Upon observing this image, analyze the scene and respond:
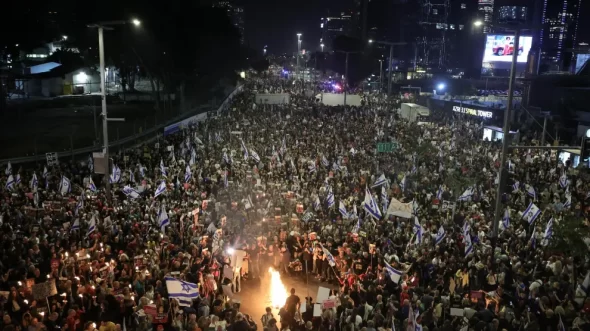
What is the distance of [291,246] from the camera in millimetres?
14930

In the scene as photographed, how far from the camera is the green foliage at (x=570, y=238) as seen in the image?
14320mm

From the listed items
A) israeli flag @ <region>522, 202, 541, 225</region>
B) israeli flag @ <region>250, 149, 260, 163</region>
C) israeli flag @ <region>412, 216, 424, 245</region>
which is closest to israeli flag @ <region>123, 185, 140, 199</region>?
israeli flag @ <region>250, 149, 260, 163</region>

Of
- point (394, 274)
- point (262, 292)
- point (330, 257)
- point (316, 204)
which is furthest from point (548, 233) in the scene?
point (262, 292)

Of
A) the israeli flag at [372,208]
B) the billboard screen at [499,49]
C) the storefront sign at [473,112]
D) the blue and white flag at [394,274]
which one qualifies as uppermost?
the billboard screen at [499,49]

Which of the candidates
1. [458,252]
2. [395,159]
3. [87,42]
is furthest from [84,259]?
[87,42]

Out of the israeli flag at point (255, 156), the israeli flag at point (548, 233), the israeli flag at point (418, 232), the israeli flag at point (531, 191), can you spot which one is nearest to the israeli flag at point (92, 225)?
the israeli flag at point (418, 232)

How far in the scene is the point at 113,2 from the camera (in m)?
43.2

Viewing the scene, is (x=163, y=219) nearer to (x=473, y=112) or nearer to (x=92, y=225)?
(x=92, y=225)

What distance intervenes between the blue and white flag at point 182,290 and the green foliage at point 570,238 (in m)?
9.79

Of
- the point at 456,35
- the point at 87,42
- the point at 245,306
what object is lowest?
the point at 245,306

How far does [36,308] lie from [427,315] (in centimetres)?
760

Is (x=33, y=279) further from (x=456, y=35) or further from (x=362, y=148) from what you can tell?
(x=456, y=35)

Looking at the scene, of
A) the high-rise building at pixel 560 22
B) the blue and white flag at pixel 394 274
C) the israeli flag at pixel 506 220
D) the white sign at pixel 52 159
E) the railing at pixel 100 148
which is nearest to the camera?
the blue and white flag at pixel 394 274

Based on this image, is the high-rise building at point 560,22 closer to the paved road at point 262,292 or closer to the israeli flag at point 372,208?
the israeli flag at point 372,208
